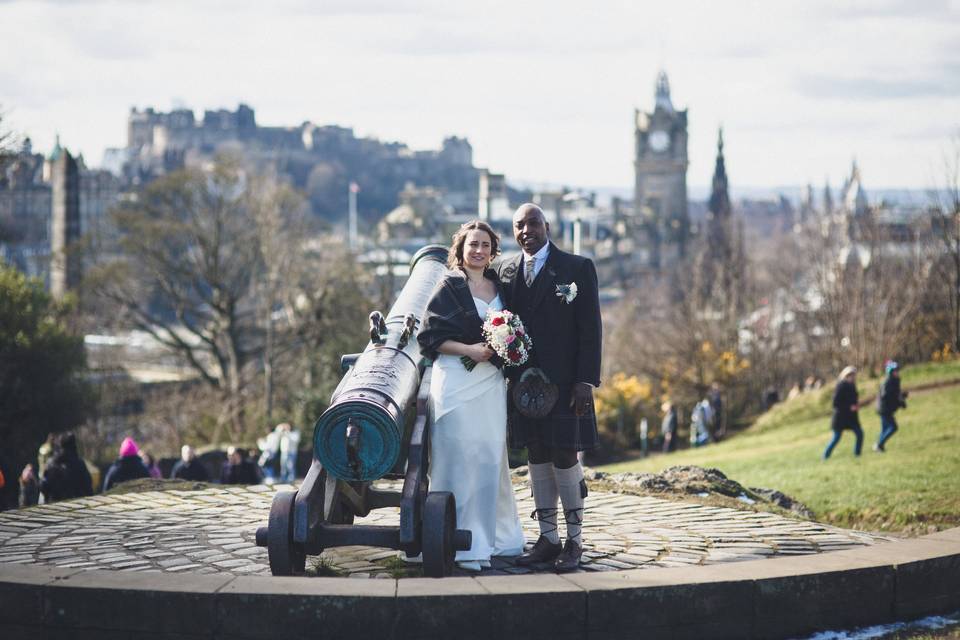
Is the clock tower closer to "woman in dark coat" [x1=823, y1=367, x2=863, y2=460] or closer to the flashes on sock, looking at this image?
"woman in dark coat" [x1=823, y1=367, x2=863, y2=460]

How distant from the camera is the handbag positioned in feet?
25.7

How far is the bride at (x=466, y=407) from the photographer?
26.0 feet

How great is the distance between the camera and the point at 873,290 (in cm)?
4303

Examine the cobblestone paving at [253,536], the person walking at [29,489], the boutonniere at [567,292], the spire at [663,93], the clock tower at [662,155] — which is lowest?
the person walking at [29,489]

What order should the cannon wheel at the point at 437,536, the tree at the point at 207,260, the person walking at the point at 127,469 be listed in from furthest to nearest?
the tree at the point at 207,260 → the person walking at the point at 127,469 → the cannon wheel at the point at 437,536

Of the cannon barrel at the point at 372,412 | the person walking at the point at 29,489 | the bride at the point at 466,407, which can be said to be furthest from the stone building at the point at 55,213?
the bride at the point at 466,407

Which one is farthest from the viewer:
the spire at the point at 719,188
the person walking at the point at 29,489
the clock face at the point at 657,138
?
the clock face at the point at 657,138

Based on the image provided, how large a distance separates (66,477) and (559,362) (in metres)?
7.40

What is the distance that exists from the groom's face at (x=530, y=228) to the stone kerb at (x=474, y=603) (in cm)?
197

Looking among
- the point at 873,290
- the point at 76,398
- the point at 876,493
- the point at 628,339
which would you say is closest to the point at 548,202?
the point at 628,339

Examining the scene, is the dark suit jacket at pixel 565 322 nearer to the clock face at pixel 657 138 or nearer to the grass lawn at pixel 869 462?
the grass lawn at pixel 869 462

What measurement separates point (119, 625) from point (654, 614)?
2635 mm

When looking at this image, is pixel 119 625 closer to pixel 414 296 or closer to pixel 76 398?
pixel 414 296

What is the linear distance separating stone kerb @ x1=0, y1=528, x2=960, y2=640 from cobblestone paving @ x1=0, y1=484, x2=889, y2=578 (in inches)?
40.7
